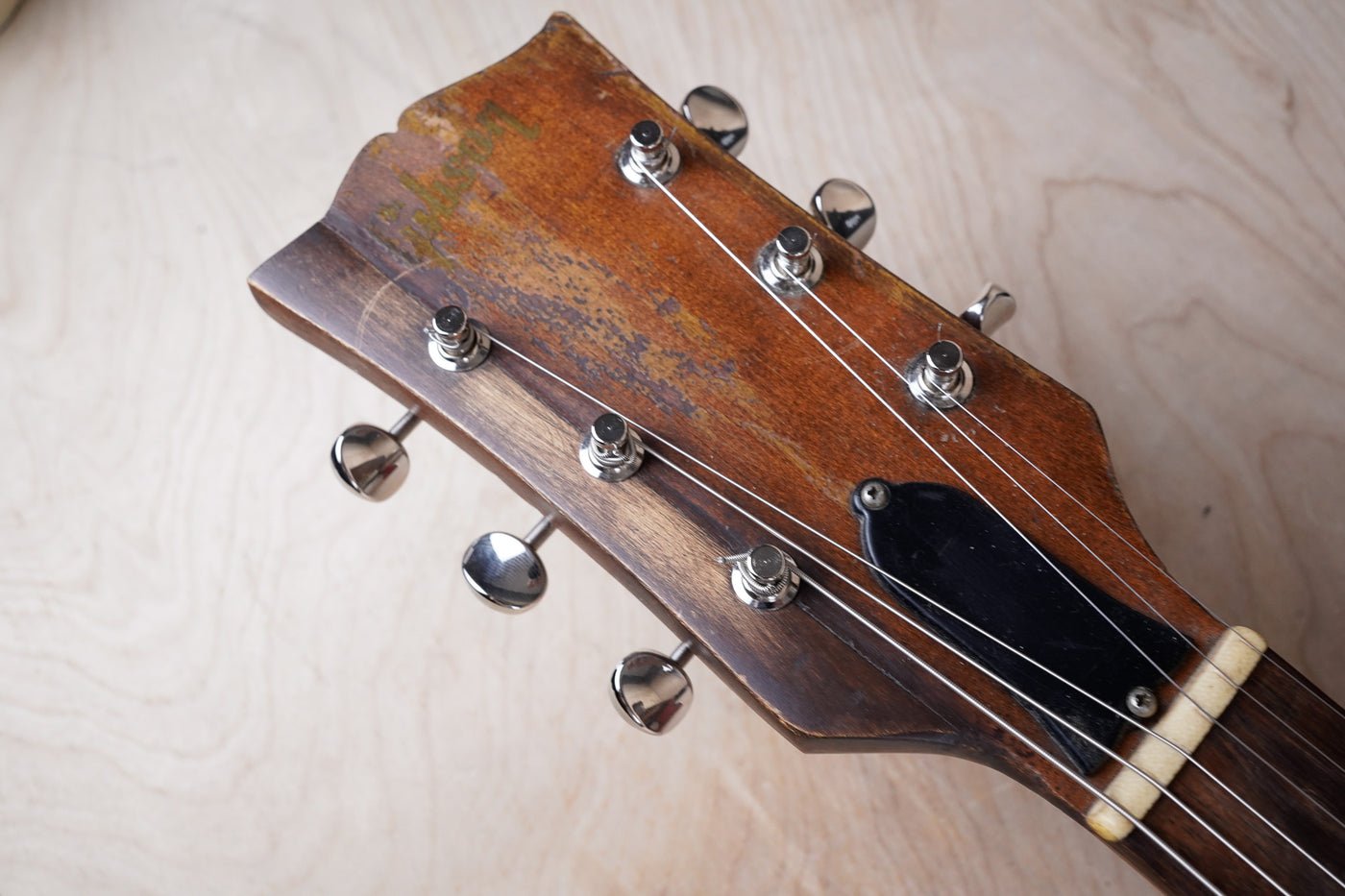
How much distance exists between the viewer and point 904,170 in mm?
1121

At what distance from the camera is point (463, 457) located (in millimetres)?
1100

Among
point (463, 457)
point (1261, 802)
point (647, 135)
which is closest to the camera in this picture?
point (1261, 802)

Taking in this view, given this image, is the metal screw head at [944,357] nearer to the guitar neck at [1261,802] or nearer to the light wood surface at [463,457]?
the guitar neck at [1261,802]

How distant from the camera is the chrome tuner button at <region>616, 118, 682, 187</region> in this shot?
2.34 feet

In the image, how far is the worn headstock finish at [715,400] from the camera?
628 millimetres

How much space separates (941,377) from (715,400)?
144 millimetres

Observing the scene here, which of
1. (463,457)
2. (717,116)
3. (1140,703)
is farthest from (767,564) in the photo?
(463,457)

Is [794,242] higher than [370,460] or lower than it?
higher

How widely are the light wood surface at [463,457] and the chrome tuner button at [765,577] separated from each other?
0.39m

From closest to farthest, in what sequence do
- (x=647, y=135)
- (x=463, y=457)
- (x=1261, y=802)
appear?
1. (x=1261, y=802)
2. (x=647, y=135)
3. (x=463, y=457)

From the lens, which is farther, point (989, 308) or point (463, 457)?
point (463, 457)

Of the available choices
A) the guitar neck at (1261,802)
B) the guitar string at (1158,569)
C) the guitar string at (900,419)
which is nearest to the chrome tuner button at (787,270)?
the guitar string at (900,419)

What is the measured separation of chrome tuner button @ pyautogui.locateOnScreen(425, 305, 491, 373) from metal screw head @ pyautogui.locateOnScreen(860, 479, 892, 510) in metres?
0.26

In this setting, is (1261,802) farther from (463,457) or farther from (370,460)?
(463,457)
